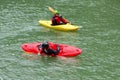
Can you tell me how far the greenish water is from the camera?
16.4m

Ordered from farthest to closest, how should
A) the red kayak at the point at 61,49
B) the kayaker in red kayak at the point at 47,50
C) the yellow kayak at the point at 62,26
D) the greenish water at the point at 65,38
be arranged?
the yellow kayak at the point at 62,26
the red kayak at the point at 61,49
the kayaker in red kayak at the point at 47,50
the greenish water at the point at 65,38

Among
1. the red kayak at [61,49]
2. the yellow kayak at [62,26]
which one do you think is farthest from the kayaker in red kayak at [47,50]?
the yellow kayak at [62,26]

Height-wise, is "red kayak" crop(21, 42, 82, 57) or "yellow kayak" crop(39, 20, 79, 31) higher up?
"yellow kayak" crop(39, 20, 79, 31)

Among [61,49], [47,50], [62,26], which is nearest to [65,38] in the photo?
[62,26]

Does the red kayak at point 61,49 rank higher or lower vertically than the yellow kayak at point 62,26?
lower

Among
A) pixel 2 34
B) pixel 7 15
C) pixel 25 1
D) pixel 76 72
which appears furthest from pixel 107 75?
pixel 25 1

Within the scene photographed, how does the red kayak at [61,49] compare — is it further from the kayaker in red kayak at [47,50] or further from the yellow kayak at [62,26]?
the yellow kayak at [62,26]

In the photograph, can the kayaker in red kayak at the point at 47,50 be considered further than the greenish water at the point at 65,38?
Yes

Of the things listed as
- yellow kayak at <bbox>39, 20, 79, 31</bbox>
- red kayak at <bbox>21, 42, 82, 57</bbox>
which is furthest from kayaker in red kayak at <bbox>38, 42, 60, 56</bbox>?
yellow kayak at <bbox>39, 20, 79, 31</bbox>

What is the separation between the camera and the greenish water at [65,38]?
16.4 metres

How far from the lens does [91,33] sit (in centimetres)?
2203

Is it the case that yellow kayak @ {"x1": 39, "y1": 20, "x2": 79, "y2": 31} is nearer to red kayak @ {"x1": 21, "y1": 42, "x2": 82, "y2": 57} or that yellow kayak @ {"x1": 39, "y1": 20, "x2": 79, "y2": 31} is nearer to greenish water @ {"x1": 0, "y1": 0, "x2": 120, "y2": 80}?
greenish water @ {"x1": 0, "y1": 0, "x2": 120, "y2": 80}

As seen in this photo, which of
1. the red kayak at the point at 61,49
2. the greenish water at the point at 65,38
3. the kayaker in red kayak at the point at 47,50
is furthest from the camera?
the red kayak at the point at 61,49

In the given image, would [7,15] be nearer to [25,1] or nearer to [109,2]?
[25,1]
